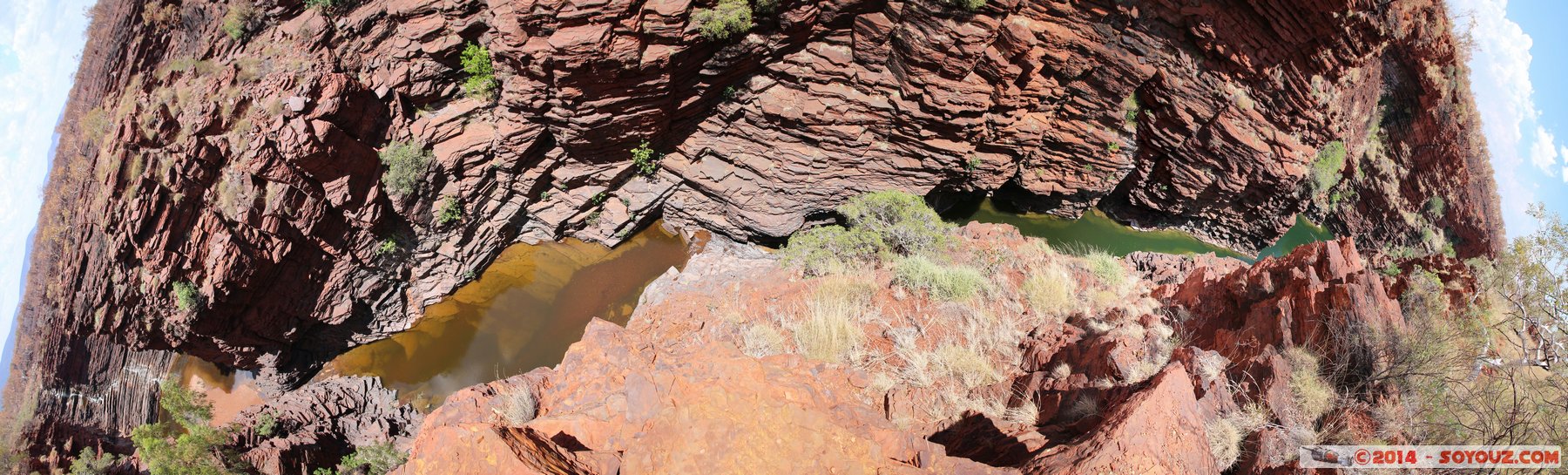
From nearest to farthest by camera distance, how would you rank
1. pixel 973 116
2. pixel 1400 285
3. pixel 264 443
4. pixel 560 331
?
pixel 1400 285 → pixel 264 443 → pixel 973 116 → pixel 560 331

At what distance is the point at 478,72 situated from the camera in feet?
28.9

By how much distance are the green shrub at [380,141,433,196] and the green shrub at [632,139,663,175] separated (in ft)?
9.75

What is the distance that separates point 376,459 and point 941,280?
7.64 metres

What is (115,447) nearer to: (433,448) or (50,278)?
(50,278)

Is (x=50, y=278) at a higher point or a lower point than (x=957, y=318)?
lower

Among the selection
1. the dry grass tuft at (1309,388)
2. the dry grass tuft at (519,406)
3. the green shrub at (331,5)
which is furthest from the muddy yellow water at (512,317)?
the dry grass tuft at (1309,388)

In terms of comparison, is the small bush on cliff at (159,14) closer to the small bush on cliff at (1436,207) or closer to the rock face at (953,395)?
the rock face at (953,395)

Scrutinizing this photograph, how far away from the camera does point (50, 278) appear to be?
25.3 feet

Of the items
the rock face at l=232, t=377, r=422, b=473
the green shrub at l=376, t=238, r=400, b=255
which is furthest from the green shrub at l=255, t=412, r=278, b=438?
the green shrub at l=376, t=238, r=400, b=255

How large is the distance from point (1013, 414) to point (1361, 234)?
1327cm

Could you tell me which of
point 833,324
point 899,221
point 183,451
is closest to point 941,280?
point 833,324

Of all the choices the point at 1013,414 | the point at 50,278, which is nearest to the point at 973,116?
the point at 1013,414

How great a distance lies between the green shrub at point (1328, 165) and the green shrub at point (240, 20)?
16094 millimetres

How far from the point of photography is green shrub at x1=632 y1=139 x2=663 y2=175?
10055 millimetres
